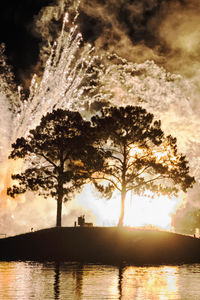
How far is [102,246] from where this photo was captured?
32.5 meters

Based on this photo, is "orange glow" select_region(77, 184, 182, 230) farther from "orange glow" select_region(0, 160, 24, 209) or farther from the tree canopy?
"orange glow" select_region(0, 160, 24, 209)

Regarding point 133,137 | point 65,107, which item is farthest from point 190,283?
point 65,107

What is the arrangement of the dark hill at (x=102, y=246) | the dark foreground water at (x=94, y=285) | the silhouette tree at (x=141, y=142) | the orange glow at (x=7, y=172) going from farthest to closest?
the orange glow at (x=7, y=172)
the silhouette tree at (x=141, y=142)
the dark hill at (x=102, y=246)
the dark foreground water at (x=94, y=285)

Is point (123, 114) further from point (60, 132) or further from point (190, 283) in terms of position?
point (190, 283)

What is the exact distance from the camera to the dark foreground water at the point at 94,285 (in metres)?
13.5

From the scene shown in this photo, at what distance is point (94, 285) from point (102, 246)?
55.6 ft

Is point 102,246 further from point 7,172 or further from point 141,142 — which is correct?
point 7,172

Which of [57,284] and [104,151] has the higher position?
[104,151]

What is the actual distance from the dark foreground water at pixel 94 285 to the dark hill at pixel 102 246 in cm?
881

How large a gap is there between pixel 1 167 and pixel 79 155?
18853 mm

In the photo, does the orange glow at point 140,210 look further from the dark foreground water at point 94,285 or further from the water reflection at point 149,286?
the dark foreground water at point 94,285

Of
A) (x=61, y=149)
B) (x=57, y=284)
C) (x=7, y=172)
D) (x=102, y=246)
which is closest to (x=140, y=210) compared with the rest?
(x=7, y=172)

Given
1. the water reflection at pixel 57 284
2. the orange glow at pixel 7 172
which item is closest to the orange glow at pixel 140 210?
the orange glow at pixel 7 172

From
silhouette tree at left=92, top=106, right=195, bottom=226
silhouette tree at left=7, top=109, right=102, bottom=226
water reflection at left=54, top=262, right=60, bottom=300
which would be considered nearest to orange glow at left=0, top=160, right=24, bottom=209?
silhouette tree at left=7, top=109, right=102, bottom=226
